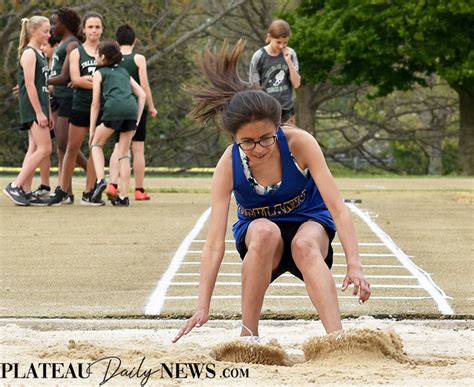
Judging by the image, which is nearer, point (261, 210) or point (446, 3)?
point (261, 210)

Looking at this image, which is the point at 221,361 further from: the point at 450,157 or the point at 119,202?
the point at 450,157

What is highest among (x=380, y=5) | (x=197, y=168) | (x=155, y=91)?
(x=380, y=5)

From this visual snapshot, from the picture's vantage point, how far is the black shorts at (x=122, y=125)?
1385 cm

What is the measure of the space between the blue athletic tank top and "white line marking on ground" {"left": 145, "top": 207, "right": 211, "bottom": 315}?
129cm

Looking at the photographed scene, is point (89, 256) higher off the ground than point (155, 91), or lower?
higher

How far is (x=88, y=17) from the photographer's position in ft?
44.9

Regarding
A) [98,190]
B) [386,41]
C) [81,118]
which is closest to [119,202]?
[98,190]

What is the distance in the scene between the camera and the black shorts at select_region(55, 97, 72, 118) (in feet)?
47.0

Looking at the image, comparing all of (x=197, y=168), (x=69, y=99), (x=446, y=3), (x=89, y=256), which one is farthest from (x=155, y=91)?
(x=89, y=256)

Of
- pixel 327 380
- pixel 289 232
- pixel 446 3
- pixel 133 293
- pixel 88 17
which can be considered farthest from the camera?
pixel 446 3

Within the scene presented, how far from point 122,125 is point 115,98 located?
0.33m

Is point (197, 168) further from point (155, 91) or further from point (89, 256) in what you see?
point (89, 256)

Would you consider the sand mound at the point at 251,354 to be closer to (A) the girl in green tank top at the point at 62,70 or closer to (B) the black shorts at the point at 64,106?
(A) the girl in green tank top at the point at 62,70

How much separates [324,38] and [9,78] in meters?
9.62
